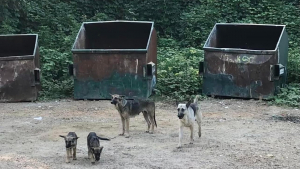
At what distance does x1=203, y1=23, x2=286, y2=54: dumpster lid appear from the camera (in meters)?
13.3

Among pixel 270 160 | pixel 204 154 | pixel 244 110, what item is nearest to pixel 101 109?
pixel 244 110

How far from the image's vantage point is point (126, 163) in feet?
23.9

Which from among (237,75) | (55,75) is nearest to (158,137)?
(237,75)

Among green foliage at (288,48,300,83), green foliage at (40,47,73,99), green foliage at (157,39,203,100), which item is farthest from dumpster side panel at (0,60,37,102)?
green foliage at (288,48,300,83)

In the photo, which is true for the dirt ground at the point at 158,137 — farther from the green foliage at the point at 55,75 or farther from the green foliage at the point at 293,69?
the green foliage at the point at 293,69

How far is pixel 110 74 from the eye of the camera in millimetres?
11875

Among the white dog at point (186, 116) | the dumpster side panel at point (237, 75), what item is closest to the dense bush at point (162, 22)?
Answer: the dumpster side panel at point (237, 75)

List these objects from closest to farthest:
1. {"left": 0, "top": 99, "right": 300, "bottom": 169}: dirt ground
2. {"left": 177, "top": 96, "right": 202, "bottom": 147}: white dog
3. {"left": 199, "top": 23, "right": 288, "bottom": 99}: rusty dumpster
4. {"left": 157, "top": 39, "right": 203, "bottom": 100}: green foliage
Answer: {"left": 0, "top": 99, "right": 300, "bottom": 169}: dirt ground → {"left": 177, "top": 96, "right": 202, "bottom": 147}: white dog → {"left": 199, "top": 23, "right": 288, "bottom": 99}: rusty dumpster → {"left": 157, "top": 39, "right": 203, "bottom": 100}: green foliage

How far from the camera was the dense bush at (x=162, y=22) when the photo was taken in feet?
43.3

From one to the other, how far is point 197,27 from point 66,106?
7568mm

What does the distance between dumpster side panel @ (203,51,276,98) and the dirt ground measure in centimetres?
30

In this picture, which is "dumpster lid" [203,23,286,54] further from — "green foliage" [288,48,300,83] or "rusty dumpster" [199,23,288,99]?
"rusty dumpster" [199,23,288,99]

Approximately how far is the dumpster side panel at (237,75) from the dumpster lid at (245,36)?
4.19 ft

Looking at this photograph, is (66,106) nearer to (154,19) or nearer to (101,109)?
(101,109)
